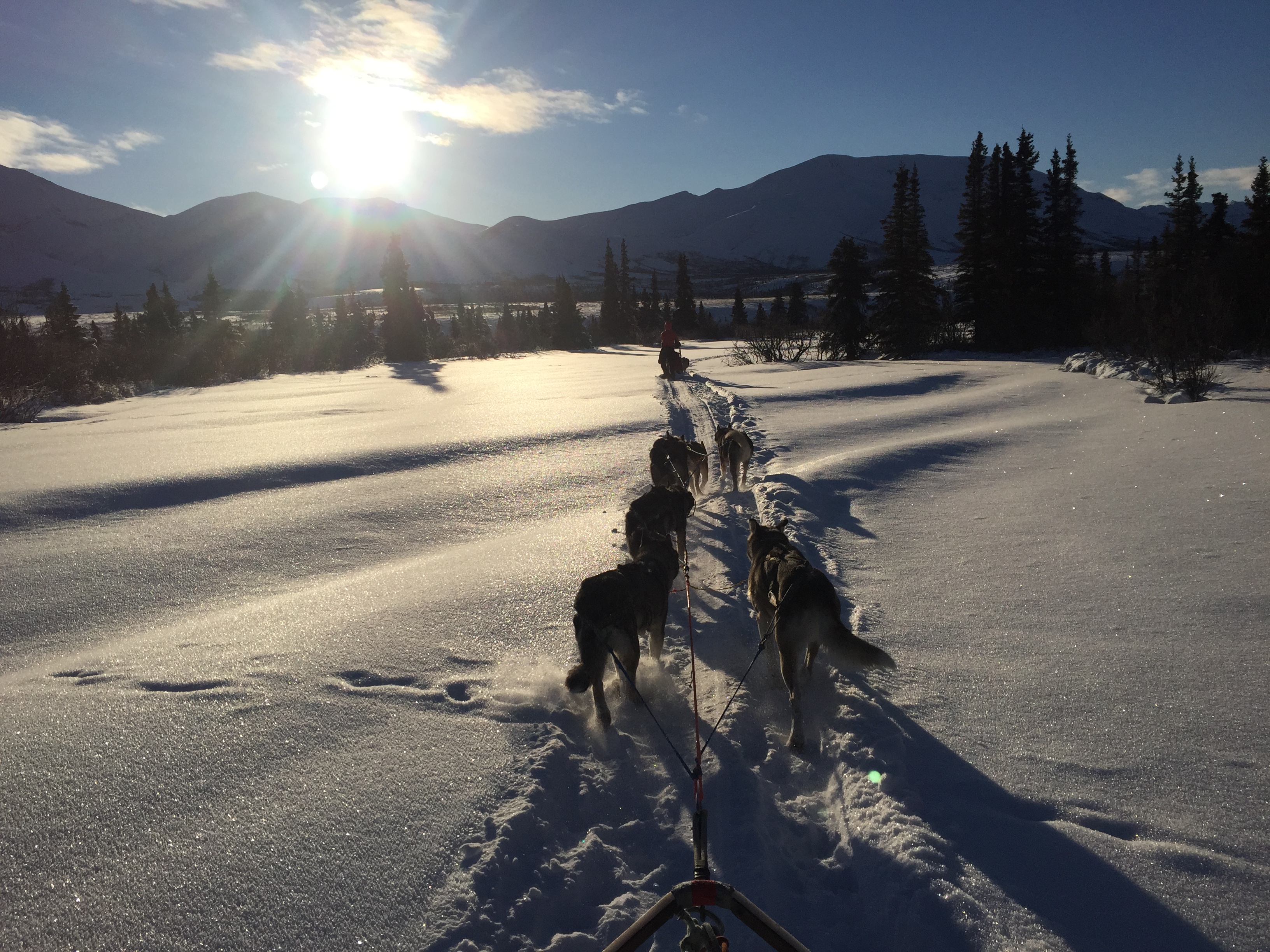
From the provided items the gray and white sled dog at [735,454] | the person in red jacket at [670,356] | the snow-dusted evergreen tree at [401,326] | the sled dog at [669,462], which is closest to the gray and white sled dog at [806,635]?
the sled dog at [669,462]

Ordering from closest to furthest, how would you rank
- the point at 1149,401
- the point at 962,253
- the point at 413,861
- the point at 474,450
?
the point at 413,861 → the point at 474,450 → the point at 1149,401 → the point at 962,253

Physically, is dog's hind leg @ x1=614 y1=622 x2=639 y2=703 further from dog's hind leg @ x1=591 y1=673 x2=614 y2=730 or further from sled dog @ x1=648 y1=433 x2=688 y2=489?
sled dog @ x1=648 y1=433 x2=688 y2=489

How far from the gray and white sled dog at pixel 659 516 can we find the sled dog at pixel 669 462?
135 centimetres

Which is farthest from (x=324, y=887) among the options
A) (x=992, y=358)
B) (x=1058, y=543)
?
(x=992, y=358)

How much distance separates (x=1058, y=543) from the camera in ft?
17.0

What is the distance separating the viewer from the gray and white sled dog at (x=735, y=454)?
26.2ft

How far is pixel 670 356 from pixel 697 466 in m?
13.5

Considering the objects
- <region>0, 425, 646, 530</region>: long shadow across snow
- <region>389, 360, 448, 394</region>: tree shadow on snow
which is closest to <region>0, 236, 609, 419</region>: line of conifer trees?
<region>389, 360, 448, 394</region>: tree shadow on snow

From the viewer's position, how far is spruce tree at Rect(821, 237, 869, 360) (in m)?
30.1

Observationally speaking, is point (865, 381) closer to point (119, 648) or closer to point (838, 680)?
point (838, 680)

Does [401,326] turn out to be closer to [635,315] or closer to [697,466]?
[635,315]

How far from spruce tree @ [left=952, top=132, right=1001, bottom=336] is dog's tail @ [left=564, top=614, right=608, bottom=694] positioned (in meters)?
35.3

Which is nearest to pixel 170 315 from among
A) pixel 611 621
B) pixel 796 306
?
pixel 611 621

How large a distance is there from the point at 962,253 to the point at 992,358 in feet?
31.0
